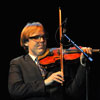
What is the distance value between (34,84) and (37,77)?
94mm

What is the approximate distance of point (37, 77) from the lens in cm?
188

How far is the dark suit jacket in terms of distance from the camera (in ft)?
5.88

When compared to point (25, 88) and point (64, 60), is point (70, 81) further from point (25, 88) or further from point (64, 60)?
point (25, 88)

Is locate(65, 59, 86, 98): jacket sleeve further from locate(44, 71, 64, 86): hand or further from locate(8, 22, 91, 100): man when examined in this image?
locate(44, 71, 64, 86): hand

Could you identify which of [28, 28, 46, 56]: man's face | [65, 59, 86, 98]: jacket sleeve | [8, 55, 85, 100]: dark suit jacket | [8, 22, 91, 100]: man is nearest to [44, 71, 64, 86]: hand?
[8, 22, 91, 100]: man

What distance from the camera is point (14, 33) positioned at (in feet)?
8.70

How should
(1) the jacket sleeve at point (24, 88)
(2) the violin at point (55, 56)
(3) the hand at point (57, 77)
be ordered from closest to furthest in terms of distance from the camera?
(3) the hand at point (57, 77) < (1) the jacket sleeve at point (24, 88) < (2) the violin at point (55, 56)

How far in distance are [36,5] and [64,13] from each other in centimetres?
39

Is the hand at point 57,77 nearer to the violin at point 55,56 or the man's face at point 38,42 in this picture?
the violin at point 55,56

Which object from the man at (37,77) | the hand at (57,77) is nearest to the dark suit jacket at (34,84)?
the man at (37,77)

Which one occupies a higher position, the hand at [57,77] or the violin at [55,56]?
the violin at [55,56]

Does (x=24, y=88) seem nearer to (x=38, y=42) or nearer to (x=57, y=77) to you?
(x=57, y=77)

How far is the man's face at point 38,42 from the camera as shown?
199 centimetres

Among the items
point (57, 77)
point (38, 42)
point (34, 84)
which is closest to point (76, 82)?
point (57, 77)
